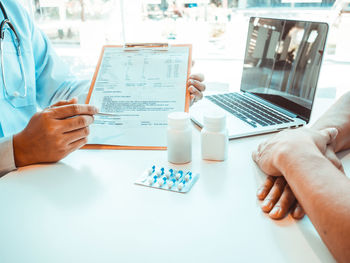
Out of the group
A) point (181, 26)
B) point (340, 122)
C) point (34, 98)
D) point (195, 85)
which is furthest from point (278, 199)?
point (181, 26)

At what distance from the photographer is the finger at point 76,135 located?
31.5 inches

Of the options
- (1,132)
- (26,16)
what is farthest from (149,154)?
(26,16)

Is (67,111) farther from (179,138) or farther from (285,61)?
(285,61)

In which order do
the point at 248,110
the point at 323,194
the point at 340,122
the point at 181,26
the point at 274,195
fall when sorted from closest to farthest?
the point at 323,194 < the point at 274,195 < the point at 340,122 < the point at 248,110 < the point at 181,26

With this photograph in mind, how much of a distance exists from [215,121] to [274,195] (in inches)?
8.6

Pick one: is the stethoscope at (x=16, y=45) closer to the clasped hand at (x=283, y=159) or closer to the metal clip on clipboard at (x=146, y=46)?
the metal clip on clipboard at (x=146, y=46)

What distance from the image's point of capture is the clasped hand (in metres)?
0.61

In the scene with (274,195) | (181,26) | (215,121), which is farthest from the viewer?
(181,26)

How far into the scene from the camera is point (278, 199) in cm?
63

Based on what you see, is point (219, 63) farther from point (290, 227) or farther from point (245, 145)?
point (290, 227)

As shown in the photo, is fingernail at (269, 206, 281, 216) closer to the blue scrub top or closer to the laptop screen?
the laptop screen

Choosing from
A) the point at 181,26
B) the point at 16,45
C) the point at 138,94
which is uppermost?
the point at 16,45

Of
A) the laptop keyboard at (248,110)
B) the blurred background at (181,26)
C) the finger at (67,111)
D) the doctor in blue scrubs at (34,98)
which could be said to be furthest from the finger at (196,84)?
the blurred background at (181,26)

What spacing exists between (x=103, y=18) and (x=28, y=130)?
2783mm
